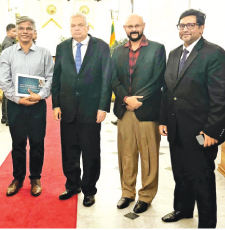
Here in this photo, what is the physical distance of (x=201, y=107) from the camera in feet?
7.11

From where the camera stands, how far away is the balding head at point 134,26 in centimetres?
254

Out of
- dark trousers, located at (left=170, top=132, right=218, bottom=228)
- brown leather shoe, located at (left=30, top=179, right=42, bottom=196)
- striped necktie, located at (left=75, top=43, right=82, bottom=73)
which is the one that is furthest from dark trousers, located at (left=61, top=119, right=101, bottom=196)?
dark trousers, located at (left=170, top=132, right=218, bottom=228)

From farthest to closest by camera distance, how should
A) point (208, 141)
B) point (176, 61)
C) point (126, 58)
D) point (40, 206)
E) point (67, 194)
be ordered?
point (67, 194) < point (40, 206) < point (126, 58) < point (176, 61) < point (208, 141)

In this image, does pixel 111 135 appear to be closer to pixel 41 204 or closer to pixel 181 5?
pixel 181 5

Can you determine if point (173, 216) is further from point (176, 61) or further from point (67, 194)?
point (176, 61)

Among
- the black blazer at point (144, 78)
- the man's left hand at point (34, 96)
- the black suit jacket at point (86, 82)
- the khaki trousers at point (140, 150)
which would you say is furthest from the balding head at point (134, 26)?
the man's left hand at point (34, 96)

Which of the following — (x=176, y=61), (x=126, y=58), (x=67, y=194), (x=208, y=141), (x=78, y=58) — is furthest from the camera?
(x=67, y=194)

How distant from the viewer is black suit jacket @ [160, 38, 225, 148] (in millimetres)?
2045

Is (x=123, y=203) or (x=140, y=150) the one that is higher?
(x=140, y=150)

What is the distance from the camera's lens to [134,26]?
100 inches

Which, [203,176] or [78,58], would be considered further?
[78,58]

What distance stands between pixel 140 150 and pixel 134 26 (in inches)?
42.4

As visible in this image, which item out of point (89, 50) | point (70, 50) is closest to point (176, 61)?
point (89, 50)

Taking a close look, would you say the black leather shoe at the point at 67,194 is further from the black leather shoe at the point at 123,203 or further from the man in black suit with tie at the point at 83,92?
the black leather shoe at the point at 123,203
